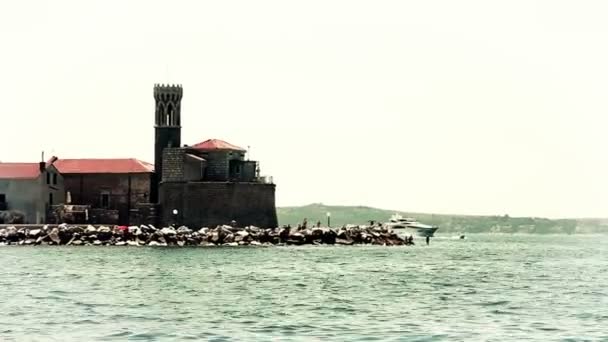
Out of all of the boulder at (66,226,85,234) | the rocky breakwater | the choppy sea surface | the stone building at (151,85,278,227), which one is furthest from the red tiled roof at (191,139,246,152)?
the choppy sea surface

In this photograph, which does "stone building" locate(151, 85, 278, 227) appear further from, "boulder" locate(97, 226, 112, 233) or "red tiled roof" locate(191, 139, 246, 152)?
"boulder" locate(97, 226, 112, 233)

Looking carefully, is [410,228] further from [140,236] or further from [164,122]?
[140,236]

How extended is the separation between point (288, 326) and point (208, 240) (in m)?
46.0

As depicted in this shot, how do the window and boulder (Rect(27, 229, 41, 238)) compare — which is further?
the window

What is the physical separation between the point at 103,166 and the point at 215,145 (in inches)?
321

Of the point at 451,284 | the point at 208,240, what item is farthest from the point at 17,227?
the point at 451,284

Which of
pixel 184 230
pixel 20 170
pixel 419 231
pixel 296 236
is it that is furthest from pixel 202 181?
pixel 419 231

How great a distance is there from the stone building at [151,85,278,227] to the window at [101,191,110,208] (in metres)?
3.18

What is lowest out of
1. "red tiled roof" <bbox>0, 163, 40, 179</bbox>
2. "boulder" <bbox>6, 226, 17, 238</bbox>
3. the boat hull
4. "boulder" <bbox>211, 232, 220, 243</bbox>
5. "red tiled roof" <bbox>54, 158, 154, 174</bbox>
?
"boulder" <bbox>211, 232, 220, 243</bbox>

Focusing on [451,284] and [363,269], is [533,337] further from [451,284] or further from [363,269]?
[363,269]

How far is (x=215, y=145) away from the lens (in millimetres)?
78188

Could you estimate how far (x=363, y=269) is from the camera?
49.2m

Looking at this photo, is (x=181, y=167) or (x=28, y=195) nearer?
(x=28, y=195)

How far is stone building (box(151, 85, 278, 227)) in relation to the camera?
76.1m
